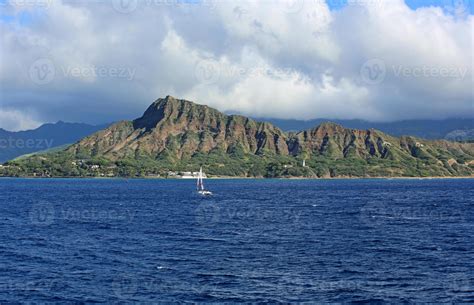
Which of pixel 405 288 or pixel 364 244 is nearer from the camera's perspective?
pixel 405 288

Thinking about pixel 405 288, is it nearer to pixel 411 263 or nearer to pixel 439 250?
pixel 411 263

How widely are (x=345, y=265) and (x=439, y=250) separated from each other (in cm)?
2053

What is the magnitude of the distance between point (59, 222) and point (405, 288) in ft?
290

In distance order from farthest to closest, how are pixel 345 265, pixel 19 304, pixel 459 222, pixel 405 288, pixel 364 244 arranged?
pixel 459 222, pixel 364 244, pixel 345 265, pixel 405 288, pixel 19 304

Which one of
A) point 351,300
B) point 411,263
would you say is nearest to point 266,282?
point 351,300

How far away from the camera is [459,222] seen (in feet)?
415

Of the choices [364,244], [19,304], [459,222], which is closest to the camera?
[19,304]

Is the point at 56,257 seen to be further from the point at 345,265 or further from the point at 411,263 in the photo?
the point at 411,263

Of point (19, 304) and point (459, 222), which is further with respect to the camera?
point (459, 222)

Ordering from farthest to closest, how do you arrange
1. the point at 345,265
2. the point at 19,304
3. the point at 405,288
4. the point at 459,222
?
the point at 459,222 → the point at 345,265 → the point at 405,288 → the point at 19,304

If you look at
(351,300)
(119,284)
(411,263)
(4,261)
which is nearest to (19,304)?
(119,284)

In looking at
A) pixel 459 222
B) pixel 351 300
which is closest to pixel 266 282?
pixel 351 300

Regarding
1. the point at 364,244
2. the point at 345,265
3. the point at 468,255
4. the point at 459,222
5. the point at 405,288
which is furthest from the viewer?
the point at 459,222

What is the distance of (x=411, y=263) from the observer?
7712 cm
